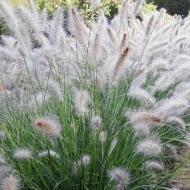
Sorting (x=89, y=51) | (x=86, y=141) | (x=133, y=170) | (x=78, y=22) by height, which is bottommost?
(x=133, y=170)

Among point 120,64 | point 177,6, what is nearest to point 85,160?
point 120,64

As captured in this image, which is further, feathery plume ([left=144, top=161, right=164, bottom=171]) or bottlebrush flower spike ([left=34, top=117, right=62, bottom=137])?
feathery plume ([left=144, top=161, right=164, bottom=171])

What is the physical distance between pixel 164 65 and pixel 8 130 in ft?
4.55

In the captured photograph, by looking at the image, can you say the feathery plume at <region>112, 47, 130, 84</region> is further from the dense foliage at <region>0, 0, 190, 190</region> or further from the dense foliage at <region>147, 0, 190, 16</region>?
the dense foliage at <region>147, 0, 190, 16</region>

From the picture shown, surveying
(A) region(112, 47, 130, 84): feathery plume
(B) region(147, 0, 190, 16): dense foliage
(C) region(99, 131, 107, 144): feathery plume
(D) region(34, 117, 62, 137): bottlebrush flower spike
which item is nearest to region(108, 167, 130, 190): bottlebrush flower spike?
(C) region(99, 131, 107, 144): feathery plume

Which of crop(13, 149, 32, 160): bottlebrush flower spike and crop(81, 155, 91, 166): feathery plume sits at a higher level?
crop(13, 149, 32, 160): bottlebrush flower spike

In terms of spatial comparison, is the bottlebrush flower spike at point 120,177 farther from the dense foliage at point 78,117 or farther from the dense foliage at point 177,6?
the dense foliage at point 177,6

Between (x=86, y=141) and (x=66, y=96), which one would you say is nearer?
(x=86, y=141)

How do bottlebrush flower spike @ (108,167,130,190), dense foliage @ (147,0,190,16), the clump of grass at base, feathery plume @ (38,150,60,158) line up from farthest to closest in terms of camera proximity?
dense foliage @ (147,0,190,16) < the clump of grass at base < feathery plume @ (38,150,60,158) < bottlebrush flower spike @ (108,167,130,190)

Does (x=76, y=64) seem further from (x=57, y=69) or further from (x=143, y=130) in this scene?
(x=143, y=130)

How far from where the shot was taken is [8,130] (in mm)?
3279

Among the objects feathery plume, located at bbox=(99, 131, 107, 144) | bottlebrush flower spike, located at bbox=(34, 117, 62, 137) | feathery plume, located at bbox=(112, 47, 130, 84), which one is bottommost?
feathery plume, located at bbox=(99, 131, 107, 144)

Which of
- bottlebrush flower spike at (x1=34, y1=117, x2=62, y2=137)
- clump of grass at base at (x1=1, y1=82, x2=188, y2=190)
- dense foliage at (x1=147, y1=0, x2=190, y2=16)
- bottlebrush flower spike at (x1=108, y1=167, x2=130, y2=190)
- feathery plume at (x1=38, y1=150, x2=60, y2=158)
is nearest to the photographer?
bottlebrush flower spike at (x1=34, y1=117, x2=62, y2=137)

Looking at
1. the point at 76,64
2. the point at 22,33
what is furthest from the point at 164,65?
the point at 22,33
